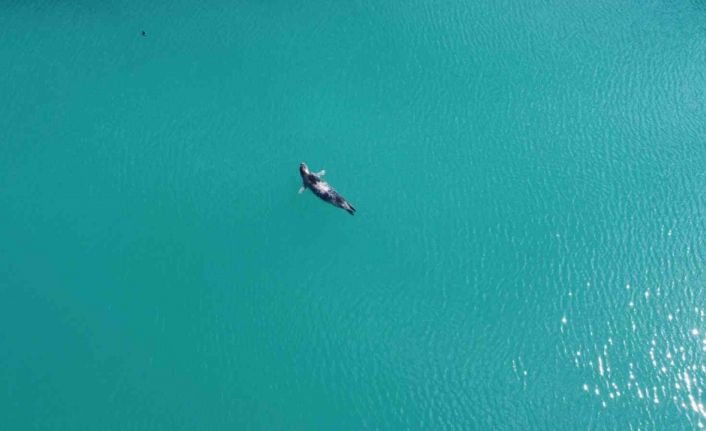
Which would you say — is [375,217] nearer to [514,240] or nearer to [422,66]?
[514,240]

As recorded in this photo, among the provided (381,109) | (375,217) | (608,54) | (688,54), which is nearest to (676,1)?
(688,54)

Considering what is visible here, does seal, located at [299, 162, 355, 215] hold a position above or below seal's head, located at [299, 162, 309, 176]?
below

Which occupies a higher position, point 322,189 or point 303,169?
point 303,169

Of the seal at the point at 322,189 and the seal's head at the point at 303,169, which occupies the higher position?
the seal's head at the point at 303,169

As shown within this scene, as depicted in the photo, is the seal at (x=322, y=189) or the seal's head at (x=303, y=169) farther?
the seal's head at (x=303, y=169)

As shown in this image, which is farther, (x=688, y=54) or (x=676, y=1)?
(x=676, y=1)

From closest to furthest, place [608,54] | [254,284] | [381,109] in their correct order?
[254,284], [381,109], [608,54]

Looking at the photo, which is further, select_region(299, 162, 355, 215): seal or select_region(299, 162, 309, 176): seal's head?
select_region(299, 162, 309, 176): seal's head

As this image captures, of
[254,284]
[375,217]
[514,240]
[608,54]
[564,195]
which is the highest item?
[608,54]
